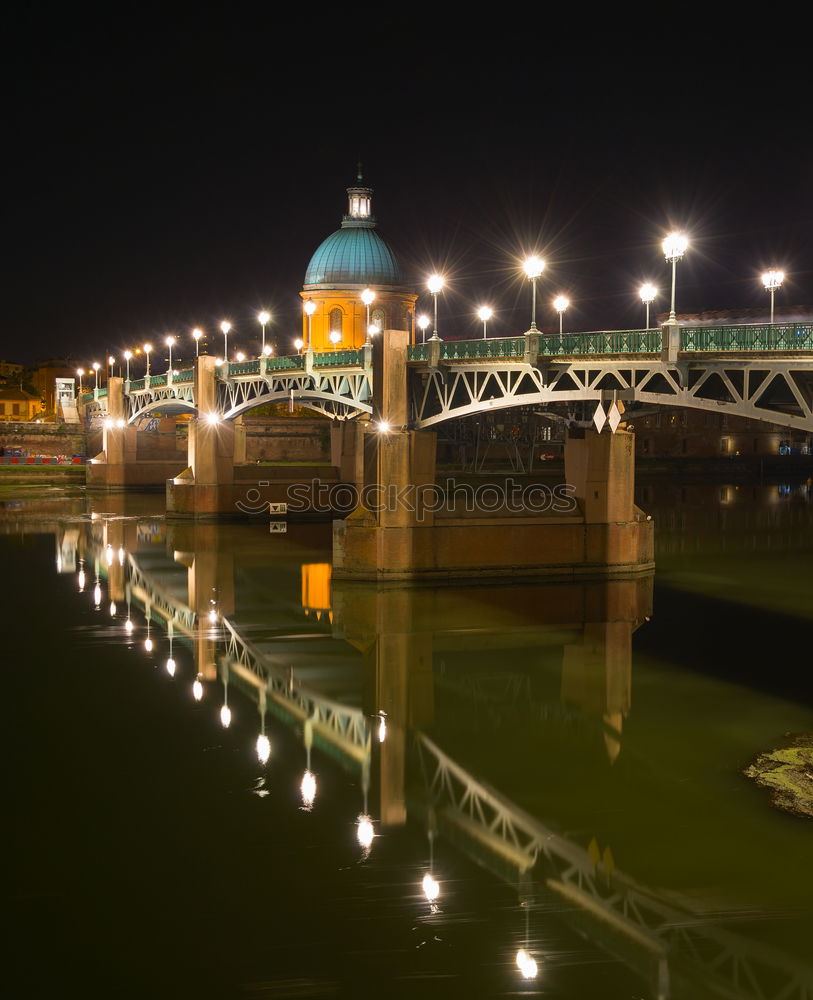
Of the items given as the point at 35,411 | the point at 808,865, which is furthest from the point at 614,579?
the point at 35,411

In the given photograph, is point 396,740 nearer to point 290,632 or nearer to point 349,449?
point 290,632

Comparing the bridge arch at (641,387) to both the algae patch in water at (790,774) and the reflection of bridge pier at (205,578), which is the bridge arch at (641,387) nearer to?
the reflection of bridge pier at (205,578)

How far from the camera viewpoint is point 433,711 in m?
19.8

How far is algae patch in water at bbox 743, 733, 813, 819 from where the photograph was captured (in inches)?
562

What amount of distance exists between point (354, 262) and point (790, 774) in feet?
231

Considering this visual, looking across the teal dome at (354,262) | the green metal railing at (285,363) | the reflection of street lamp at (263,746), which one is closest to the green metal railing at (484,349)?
the green metal railing at (285,363)

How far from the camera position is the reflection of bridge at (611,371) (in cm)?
2533

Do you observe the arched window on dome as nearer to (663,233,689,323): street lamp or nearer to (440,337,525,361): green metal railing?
(440,337,525,361): green metal railing

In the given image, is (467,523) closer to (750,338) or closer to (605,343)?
(605,343)

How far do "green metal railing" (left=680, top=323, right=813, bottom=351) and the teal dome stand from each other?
55.7 meters

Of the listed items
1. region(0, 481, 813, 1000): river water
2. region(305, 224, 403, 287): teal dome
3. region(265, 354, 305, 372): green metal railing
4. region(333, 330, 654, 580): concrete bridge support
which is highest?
region(305, 224, 403, 287): teal dome

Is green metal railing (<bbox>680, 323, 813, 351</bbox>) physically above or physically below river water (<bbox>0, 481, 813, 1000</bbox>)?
above

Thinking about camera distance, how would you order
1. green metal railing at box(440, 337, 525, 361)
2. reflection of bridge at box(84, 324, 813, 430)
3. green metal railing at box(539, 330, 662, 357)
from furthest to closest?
green metal railing at box(440, 337, 525, 361), green metal railing at box(539, 330, 662, 357), reflection of bridge at box(84, 324, 813, 430)

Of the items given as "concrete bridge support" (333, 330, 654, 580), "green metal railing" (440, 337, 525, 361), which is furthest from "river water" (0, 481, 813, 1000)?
"green metal railing" (440, 337, 525, 361)
